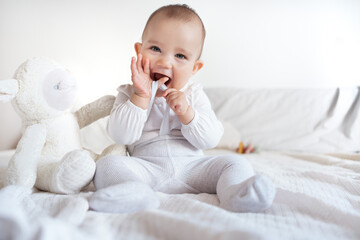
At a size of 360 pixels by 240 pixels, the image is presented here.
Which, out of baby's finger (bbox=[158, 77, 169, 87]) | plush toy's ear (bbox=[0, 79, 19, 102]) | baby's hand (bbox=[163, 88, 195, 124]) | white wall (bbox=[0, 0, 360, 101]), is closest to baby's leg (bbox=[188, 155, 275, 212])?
baby's hand (bbox=[163, 88, 195, 124])

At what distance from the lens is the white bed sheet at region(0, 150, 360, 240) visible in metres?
0.46

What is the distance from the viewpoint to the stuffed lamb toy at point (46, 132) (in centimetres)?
78

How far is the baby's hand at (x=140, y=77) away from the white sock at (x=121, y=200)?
1.03ft

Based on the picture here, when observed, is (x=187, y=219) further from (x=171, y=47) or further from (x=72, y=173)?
(x=171, y=47)

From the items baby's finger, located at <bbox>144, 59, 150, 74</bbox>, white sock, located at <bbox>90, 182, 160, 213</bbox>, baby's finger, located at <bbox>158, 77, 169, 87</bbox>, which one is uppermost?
baby's finger, located at <bbox>144, 59, 150, 74</bbox>

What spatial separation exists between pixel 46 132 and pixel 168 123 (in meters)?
0.34

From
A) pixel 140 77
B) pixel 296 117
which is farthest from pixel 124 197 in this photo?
pixel 296 117

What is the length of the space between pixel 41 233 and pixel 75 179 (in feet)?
1.21

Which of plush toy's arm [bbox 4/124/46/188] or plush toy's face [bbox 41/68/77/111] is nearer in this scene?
plush toy's arm [bbox 4/124/46/188]

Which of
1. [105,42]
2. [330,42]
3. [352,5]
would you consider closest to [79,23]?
[105,42]

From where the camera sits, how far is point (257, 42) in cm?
237

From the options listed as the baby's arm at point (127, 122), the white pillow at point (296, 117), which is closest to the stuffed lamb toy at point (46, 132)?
the baby's arm at point (127, 122)

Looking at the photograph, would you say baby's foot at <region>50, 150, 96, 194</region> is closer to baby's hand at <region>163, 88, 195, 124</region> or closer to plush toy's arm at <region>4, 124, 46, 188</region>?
plush toy's arm at <region>4, 124, 46, 188</region>

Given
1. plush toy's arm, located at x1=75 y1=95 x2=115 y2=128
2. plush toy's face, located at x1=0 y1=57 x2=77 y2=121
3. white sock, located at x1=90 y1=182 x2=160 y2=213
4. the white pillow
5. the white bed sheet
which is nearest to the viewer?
the white bed sheet
